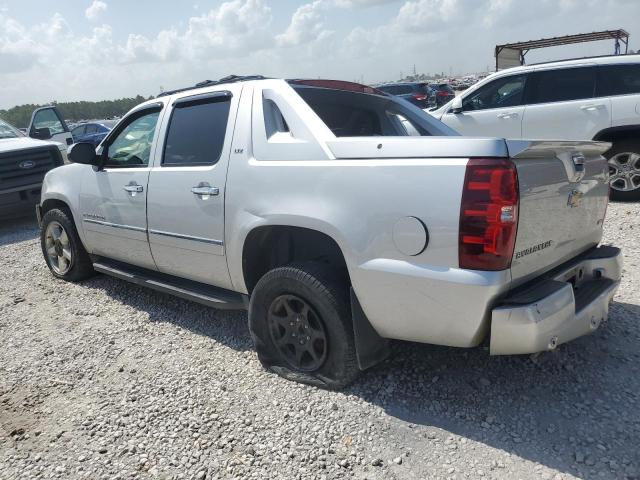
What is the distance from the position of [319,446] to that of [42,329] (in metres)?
2.91

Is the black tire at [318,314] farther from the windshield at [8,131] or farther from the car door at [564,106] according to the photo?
the windshield at [8,131]

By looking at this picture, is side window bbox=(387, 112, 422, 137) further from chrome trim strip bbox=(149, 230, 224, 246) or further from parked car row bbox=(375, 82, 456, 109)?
parked car row bbox=(375, 82, 456, 109)

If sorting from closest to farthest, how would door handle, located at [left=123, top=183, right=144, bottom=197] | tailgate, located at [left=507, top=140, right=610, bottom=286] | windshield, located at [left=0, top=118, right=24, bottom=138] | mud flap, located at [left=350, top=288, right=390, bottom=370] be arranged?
tailgate, located at [left=507, top=140, right=610, bottom=286]
mud flap, located at [left=350, top=288, right=390, bottom=370]
door handle, located at [left=123, top=183, right=144, bottom=197]
windshield, located at [left=0, top=118, right=24, bottom=138]

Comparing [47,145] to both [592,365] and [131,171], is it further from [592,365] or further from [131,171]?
[592,365]

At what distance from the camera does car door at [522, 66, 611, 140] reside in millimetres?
6965

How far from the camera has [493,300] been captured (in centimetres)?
233

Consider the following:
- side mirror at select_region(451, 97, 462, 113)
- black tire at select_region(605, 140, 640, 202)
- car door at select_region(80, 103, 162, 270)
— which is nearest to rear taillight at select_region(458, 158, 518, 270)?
car door at select_region(80, 103, 162, 270)

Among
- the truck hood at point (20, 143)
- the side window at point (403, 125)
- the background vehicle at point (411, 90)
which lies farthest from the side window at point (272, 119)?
the background vehicle at point (411, 90)

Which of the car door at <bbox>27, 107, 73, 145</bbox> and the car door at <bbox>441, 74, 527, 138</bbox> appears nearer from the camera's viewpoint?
the car door at <bbox>441, 74, 527, 138</bbox>

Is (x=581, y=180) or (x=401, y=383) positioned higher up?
(x=581, y=180)

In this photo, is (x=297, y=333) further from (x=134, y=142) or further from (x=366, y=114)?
(x=134, y=142)

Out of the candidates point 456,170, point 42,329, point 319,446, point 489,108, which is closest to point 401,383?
point 319,446

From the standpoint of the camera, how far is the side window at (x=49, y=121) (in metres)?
12.2

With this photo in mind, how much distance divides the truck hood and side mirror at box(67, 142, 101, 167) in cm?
507
